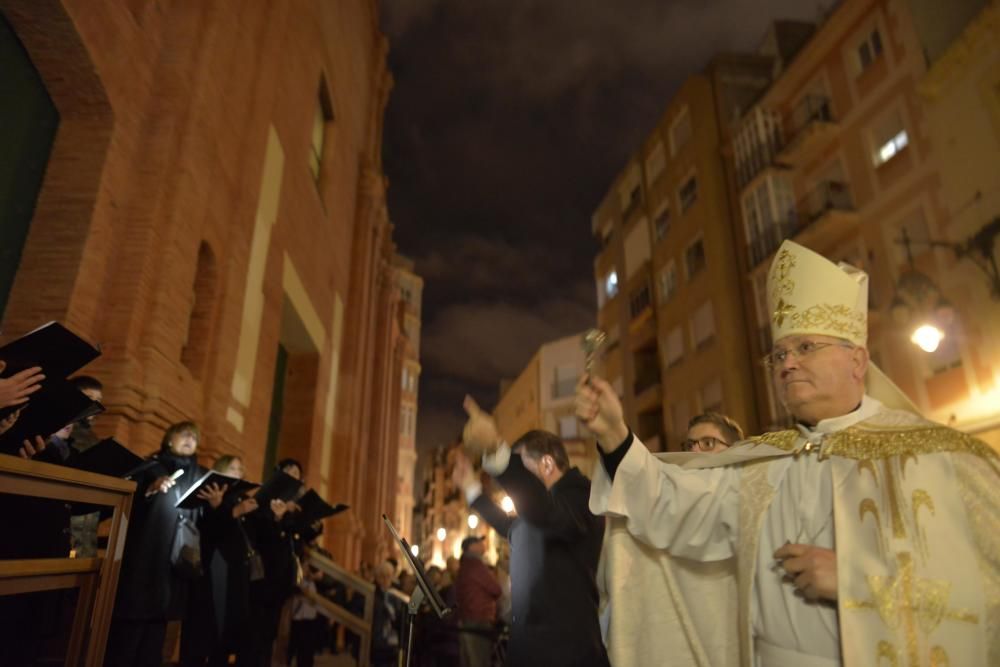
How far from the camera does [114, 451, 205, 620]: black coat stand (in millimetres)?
4227

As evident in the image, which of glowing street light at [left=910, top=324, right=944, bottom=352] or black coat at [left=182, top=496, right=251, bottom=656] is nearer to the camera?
black coat at [left=182, top=496, right=251, bottom=656]

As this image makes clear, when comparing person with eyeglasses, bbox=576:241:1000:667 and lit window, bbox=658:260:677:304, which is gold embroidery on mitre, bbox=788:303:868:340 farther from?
lit window, bbox=658:260:677:304

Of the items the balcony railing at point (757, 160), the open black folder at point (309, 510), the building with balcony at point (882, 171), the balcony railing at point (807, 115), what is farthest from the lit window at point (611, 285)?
the open black folder at point (309, 510)

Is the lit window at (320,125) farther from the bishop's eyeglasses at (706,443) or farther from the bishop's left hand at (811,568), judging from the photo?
the bishop's left hand at (811,568)

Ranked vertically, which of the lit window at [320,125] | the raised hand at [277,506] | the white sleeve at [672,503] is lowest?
the white sleeve at [672,503]

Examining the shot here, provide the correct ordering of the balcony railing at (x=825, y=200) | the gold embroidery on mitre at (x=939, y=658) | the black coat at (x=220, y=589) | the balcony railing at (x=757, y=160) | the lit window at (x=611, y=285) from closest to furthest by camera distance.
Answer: the gold embroidery on mitre at (x=939, y=658) < the black coat at (x=220, y=589) < the balcony railing at (x=825, y=200) < the balcony railing at (x=757, y=160) < the lit window at (x=611, y=285)

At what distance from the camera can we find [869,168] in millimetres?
15062

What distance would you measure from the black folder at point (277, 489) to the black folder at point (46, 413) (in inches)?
96.0

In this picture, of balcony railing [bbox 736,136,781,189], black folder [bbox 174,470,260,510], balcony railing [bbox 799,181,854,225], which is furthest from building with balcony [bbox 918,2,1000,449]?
black folder [bbox 174,470,260,510]

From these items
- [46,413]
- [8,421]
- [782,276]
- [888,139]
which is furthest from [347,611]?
[888,139]

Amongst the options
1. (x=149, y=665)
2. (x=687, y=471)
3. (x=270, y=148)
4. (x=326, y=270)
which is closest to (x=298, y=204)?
(x=270, y=148)

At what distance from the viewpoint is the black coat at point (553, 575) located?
3.13 metres

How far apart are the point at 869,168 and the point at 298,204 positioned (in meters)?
12.3

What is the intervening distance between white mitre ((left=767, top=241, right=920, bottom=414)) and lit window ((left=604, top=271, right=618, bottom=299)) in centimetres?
2521
